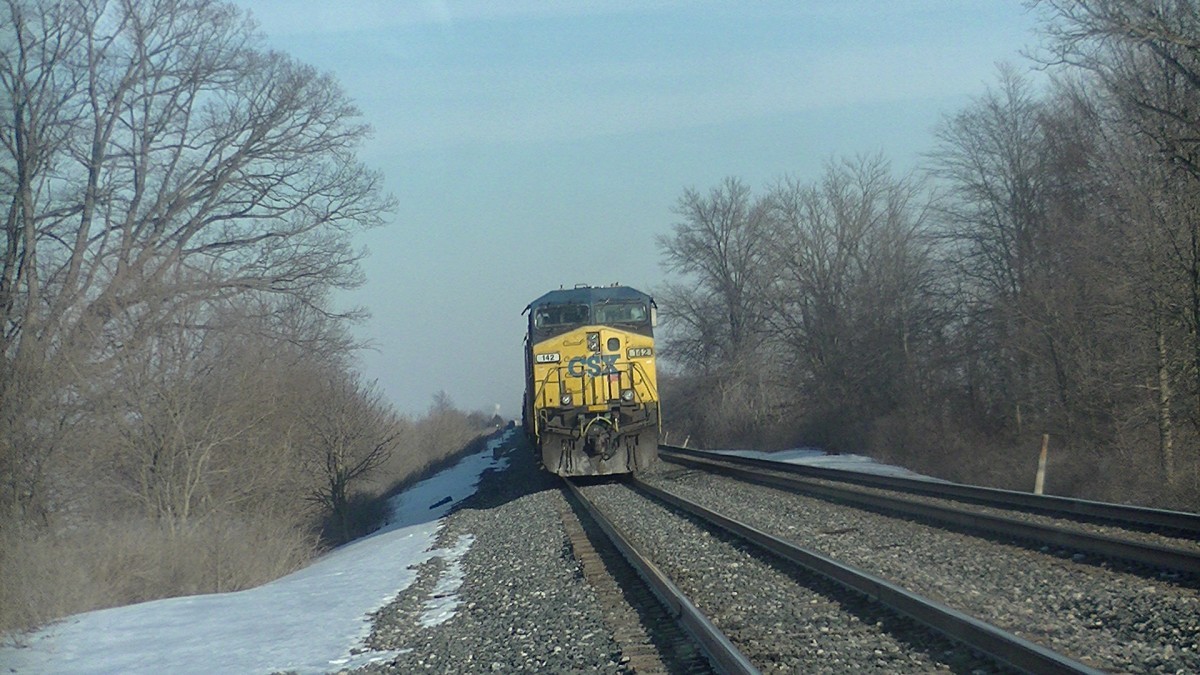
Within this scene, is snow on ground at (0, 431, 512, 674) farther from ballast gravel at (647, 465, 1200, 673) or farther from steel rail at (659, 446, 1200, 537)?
steel rail at (659, 446, 1200, 537)

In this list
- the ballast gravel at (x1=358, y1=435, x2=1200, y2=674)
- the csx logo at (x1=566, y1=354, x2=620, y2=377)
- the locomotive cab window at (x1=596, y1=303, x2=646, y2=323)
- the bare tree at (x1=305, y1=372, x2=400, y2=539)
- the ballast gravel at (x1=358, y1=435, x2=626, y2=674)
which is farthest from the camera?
the bare tree at (x1=305, y1=372, x2=400, y2=539)

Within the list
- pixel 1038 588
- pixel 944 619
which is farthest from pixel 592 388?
pixel 944 619

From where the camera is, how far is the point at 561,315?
20.3 metres

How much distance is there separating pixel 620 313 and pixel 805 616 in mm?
13375

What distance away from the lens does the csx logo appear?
1981cm

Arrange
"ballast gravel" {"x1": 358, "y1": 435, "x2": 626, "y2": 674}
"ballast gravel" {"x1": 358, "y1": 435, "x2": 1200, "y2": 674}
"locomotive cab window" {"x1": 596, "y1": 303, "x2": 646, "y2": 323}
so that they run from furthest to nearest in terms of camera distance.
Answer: "locomotive cab window" {"x1": 596, "y1": 303, "x2": 646, "y2": 323}
"ballast gravel" {"x1": 358, "y1": 435, "x2": 626, "y2": 674}
"ballast gravel" {"x1": 358, "y1": 435, "x2": 1200, "y2": 674}

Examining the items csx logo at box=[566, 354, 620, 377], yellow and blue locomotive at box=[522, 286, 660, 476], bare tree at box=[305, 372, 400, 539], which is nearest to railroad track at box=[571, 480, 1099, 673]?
yellow and blue locomotive at box=[522, 286, 660, 476]

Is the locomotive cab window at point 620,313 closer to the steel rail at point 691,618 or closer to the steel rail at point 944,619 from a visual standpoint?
the steel rail at point 691,618

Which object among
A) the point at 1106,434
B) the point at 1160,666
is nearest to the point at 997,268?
the point at 1106,434

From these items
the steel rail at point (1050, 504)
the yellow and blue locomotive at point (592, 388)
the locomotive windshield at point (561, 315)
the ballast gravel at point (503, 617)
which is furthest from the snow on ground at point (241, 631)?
the locomotive windshield at point (561, 315)

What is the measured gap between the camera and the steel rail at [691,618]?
19.4 ft

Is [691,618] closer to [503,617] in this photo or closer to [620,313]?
[503,617]

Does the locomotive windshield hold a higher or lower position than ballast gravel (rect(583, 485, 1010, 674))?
higher

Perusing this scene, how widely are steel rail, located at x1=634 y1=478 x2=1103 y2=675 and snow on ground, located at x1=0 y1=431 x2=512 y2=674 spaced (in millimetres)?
3436
